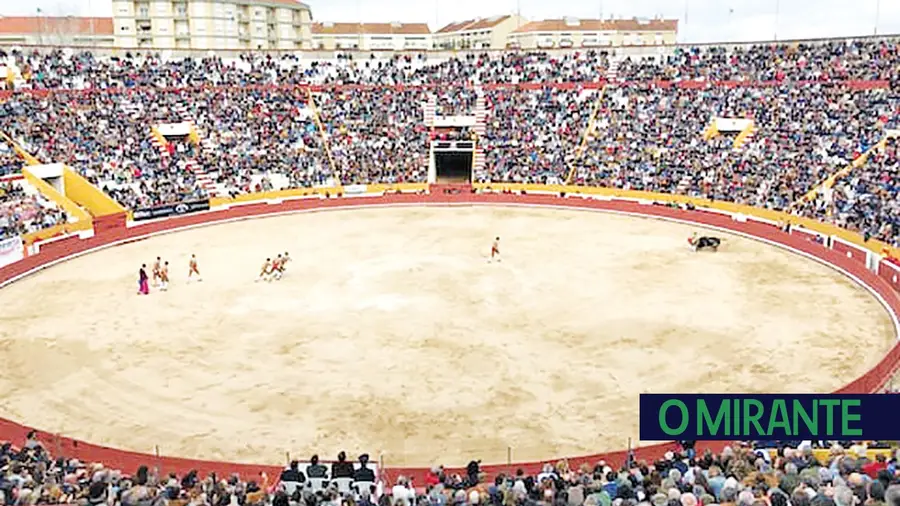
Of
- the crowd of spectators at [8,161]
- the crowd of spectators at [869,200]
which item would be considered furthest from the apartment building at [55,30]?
the crowd of spectators at [869,200]

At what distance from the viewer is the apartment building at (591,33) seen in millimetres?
130000

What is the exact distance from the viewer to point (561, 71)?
6253 centimetres

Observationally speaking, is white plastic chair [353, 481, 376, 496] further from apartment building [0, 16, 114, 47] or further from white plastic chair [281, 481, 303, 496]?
apartment building [0, 16, 114, 47]

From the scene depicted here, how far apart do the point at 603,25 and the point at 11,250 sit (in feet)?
380

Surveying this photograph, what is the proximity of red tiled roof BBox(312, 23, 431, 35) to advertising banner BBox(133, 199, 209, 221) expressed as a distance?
95.6m

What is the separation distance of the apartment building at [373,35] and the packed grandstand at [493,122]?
75436mm

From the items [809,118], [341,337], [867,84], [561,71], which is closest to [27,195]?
[341,337]

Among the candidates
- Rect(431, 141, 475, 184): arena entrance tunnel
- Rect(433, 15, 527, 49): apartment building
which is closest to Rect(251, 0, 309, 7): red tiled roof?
Rect(433, 15, 527, 49): apartment building

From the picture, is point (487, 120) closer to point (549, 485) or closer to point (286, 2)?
point (549, 485)

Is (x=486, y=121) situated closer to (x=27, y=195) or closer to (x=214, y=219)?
(x=214, y=219)

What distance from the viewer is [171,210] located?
1745 inches

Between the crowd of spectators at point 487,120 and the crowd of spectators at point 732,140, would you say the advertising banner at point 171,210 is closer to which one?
the crowd of spectators at point 487,120

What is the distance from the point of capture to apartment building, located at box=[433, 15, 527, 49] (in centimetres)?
13076

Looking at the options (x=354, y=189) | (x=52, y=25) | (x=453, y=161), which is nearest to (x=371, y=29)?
(x=52, y=25)
